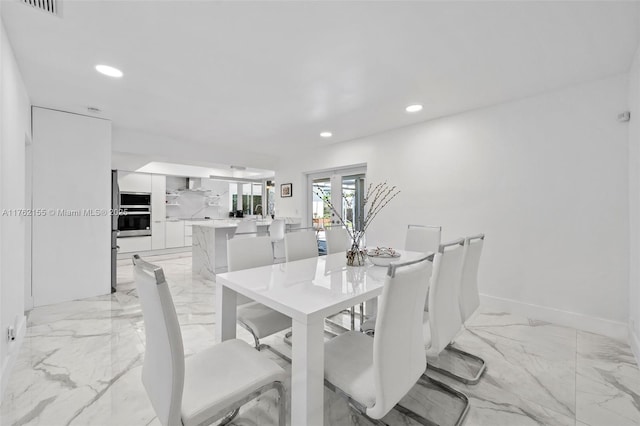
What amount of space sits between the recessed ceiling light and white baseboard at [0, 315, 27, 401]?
223 cm

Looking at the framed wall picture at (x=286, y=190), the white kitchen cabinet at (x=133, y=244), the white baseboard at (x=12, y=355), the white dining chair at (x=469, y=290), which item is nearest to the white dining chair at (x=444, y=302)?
the white dining chair at (x=469, y=290)

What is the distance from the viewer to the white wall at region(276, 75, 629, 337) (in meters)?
2.52

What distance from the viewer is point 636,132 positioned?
7.12ft

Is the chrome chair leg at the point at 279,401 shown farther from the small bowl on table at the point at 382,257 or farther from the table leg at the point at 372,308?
the table leg at the point at 372,308

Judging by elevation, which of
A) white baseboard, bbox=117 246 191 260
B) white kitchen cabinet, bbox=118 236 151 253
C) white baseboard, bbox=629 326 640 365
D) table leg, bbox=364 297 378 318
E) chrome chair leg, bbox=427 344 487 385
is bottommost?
chrome chair leg, bbox=427 344 487 385

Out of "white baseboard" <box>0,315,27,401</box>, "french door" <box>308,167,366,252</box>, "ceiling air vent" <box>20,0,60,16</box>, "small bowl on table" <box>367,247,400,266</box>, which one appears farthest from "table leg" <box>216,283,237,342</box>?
"french door" <box>308,167,366,252</box>

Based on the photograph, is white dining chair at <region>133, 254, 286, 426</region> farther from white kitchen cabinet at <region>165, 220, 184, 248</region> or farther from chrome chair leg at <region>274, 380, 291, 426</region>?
white kitchen cabinet at <region>165, 220, 184, 248</region>

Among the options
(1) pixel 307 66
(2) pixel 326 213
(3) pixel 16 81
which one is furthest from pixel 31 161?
(2) pixel 326 213

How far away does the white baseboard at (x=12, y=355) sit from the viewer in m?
1.75

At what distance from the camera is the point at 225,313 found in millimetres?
1714

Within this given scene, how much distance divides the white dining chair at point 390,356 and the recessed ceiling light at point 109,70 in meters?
2.84

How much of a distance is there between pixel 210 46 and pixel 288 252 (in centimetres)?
177

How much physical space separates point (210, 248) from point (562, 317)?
4643mm

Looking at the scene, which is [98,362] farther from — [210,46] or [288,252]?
[210,46]
